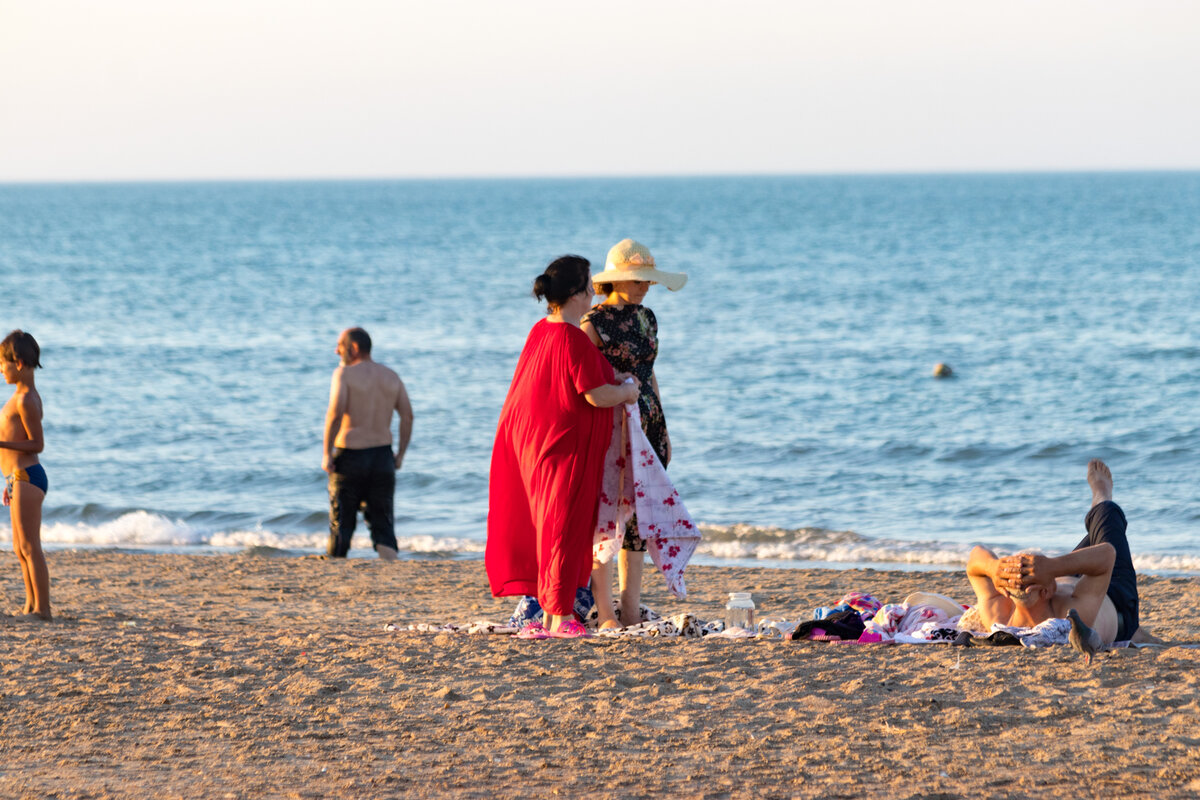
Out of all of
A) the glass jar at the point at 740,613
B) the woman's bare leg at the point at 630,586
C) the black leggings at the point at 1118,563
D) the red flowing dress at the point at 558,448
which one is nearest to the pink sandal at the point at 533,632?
the red flowing dress at the point at 558,448

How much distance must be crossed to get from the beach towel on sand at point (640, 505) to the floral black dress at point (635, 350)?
0.07 meters

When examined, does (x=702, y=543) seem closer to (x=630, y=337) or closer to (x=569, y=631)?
(x=569, y=631)

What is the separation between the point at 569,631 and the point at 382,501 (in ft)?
10.8

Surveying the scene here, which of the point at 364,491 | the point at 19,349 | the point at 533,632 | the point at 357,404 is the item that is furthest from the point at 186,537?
the point at 533,632

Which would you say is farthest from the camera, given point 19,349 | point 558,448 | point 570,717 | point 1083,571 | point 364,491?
point 364,491

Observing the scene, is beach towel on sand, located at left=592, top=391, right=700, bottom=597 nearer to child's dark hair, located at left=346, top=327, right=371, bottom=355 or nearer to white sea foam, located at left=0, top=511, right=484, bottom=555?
child's dark hair, located at left=346, top=327, right=371, bottom=355

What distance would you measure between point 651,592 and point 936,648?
8.81ft

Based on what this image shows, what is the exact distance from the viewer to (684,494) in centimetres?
1237

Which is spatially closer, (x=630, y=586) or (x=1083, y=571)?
(x=1083, y=571)

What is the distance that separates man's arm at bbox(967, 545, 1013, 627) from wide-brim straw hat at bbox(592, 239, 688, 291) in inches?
66.3

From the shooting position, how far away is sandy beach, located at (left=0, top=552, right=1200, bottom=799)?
12.9 feet

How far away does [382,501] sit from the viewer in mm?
8703

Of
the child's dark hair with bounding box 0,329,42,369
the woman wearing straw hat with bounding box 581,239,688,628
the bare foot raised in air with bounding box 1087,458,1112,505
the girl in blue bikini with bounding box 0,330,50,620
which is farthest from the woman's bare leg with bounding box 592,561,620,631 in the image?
the child's dark hair with bounding box 0,329,42,369

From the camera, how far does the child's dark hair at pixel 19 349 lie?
20.1ft
